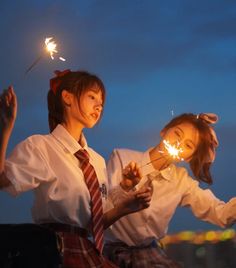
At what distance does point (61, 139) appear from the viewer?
223cm

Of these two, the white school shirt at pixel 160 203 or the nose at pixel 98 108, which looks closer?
the nose at pixel 98 108

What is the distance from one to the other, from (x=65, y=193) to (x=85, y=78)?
1.90ft

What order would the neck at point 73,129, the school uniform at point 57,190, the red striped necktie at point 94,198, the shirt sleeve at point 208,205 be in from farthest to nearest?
the shirt sleeve at point 208,205 < the neck at point 73,129 < the red striped necktie at point 94,198 < the school uniform at point 57,190

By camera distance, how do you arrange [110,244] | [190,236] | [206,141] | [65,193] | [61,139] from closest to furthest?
[65,193] < [61,139] < [110,244] < [206,141] < [190,236]

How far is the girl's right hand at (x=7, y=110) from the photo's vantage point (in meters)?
1.81

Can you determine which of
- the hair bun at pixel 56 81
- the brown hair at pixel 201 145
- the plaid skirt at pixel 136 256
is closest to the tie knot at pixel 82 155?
the hair bun at pixel 56 81

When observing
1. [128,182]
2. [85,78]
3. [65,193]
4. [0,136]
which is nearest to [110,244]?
[128,182]

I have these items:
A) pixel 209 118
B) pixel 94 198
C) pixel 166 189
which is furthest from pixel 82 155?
pixel 209 118

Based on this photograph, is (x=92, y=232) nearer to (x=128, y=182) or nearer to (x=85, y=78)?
(x=128, y=182)

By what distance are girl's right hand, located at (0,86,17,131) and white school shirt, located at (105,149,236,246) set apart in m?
0.79

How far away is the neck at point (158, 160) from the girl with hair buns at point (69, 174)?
0.48 m

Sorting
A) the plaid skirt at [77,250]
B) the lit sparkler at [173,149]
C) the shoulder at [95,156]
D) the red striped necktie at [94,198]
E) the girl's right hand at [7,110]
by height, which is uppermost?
the girl's right hand at [7,110]

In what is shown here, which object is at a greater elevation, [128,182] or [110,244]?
[128,182]

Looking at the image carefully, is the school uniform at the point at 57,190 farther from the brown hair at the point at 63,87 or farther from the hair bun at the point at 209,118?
the hair bun at the point at 209,118
